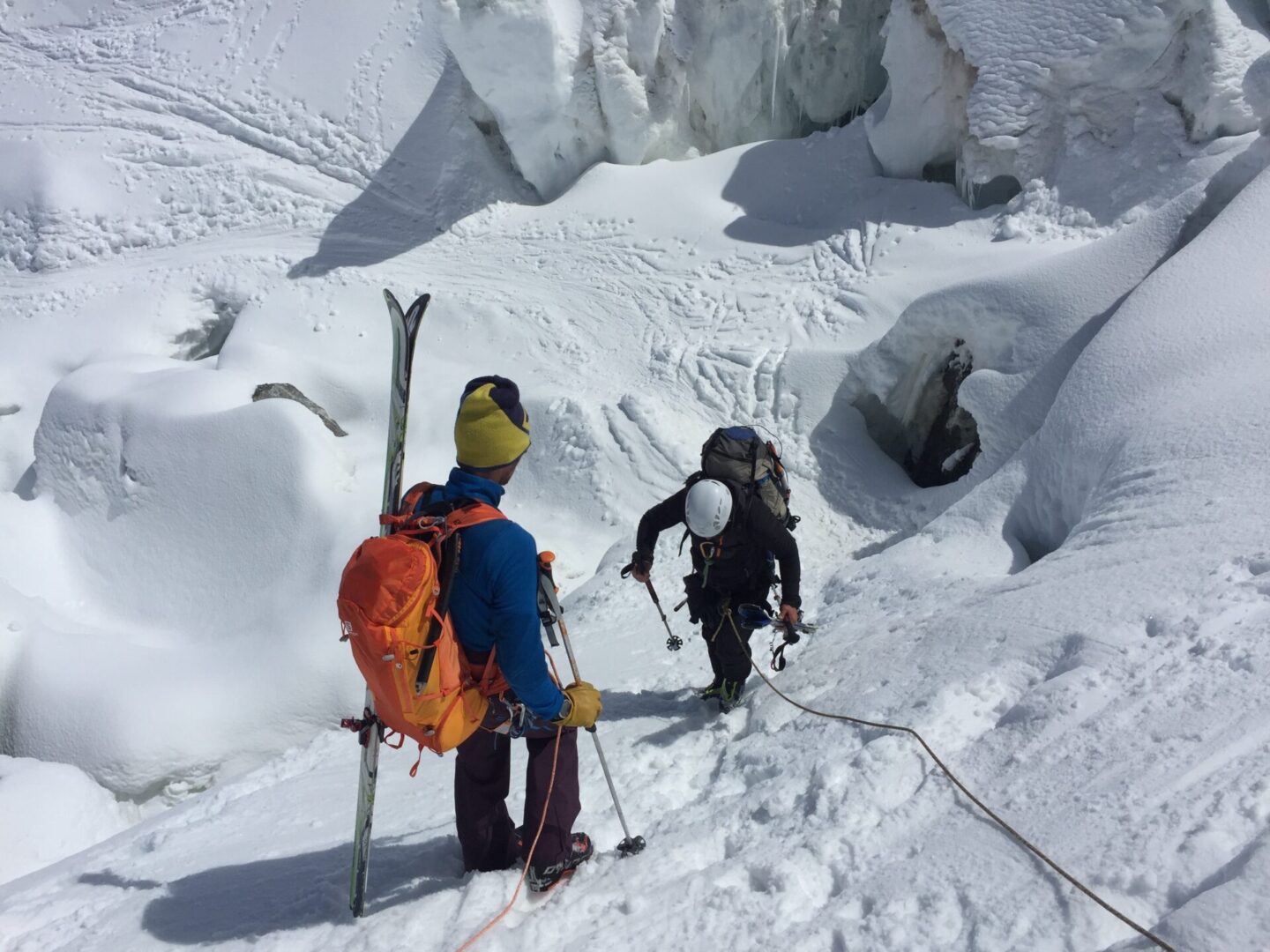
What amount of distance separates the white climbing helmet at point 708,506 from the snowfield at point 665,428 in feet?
2.81

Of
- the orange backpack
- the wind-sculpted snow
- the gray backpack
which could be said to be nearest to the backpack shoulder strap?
the orange backpack

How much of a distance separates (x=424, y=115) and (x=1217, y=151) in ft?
33.7

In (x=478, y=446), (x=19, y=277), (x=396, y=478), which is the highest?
(x=478, y=446)

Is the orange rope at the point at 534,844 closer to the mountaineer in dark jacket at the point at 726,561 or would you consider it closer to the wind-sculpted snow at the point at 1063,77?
the mountaineer in dark jacket at the point at 726,561

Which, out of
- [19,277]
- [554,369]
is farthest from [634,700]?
[19,277]

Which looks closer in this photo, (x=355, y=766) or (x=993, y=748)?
(x=993, y=748)

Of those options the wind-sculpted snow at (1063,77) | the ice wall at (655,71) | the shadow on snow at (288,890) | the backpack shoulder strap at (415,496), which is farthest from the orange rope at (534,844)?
the ice wall at (655,71)

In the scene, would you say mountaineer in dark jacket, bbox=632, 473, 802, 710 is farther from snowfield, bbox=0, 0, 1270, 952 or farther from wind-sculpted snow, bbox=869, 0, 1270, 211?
wind-sculpted snow, bbox=869, 0, 1270, 211

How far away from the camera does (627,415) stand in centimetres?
923

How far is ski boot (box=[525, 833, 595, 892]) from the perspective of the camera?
263 centimetres

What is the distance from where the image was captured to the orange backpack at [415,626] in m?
2.22

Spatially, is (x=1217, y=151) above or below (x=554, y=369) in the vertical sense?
above

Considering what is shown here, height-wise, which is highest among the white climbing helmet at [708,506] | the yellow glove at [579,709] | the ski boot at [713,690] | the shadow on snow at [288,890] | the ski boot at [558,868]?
the white climbing helmet at [708,506]

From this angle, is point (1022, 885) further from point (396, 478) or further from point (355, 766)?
point (355, 766)
